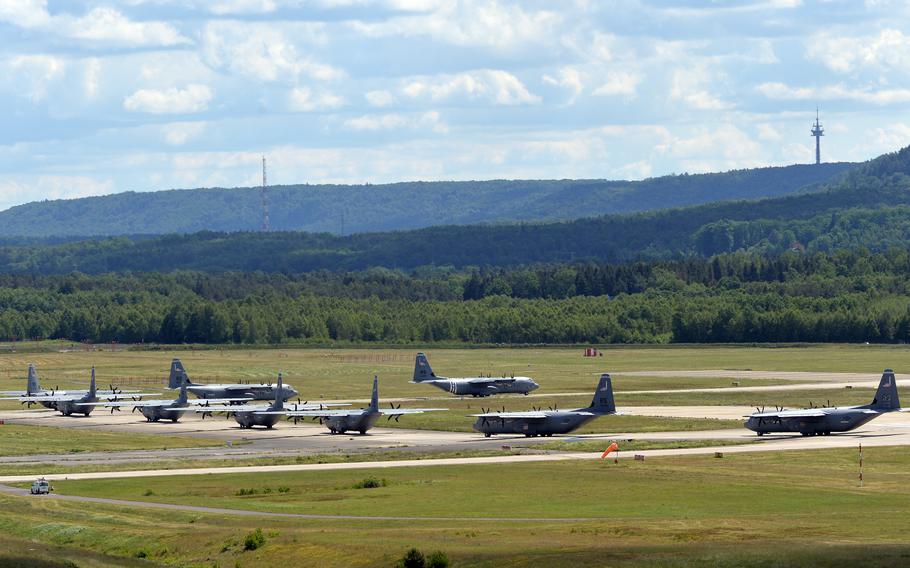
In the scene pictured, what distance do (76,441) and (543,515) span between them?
5751cm

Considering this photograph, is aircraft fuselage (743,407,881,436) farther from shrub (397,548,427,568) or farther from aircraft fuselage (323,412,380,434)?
shrub (397,548,427,568)

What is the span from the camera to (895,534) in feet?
224

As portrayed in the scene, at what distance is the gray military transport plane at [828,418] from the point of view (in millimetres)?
117125

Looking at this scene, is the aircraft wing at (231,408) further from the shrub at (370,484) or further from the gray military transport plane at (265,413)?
the shrub at (370,484)

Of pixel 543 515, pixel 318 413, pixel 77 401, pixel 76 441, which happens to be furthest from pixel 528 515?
pixel 77 401

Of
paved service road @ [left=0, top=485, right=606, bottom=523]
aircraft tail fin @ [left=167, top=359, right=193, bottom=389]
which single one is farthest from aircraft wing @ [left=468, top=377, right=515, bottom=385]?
paved service road @ [left=0, top=485, right=606, bottom=523]

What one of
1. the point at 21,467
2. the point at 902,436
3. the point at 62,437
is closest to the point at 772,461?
the point at 902,436

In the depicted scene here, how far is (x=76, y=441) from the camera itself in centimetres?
12525

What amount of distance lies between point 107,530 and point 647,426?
59.8 metres

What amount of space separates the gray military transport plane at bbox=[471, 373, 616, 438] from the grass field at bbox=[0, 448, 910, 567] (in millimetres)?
18958

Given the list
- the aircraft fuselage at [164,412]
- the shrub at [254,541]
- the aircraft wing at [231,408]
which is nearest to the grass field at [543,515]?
the shrub at [254,541]

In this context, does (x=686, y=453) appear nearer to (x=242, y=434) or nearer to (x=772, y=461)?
(x=772, y=461)

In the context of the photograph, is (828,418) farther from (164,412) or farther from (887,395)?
(164,412)

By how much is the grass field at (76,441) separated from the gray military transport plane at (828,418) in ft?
136
